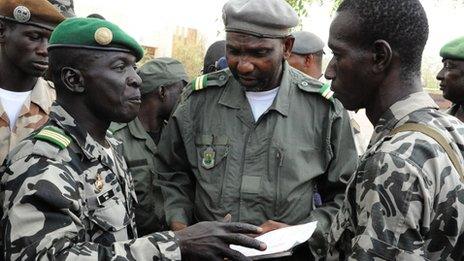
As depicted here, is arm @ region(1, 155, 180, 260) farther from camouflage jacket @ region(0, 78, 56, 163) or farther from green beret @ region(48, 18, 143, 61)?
camouflage jacket @ region(0, 78, 56, 163)

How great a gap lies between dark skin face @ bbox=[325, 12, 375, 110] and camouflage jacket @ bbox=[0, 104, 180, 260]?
85 centimetres

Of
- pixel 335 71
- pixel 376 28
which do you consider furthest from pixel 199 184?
pixel 376 28

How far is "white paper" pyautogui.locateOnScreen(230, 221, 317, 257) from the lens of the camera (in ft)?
7.34

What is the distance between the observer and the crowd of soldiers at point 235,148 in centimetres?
180

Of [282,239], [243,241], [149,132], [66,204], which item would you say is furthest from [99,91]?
[149,132]

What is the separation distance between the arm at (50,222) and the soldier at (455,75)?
3172 mm

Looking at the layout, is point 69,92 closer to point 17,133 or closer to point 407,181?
point 17,133

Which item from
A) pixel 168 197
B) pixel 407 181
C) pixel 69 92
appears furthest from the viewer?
pixel 168 197

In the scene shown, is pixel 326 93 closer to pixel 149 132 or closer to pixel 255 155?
pixel 255 155

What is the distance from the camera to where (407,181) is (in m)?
1.73

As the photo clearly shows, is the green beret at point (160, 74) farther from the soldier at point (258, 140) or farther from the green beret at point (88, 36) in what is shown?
the green beret at point (88, 36)

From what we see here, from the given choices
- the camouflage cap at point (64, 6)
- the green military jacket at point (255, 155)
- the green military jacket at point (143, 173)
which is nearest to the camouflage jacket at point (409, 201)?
the green military jacket at point (255, 155)

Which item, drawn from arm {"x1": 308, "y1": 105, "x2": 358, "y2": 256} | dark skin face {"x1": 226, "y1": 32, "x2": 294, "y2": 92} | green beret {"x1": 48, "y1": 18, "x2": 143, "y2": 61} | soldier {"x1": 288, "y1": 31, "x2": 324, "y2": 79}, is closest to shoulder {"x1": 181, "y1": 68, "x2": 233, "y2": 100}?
dark skin face {"x1": 226, "y1": 32, "x2": 294, "y2": 92}

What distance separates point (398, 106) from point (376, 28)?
0.93 feet
